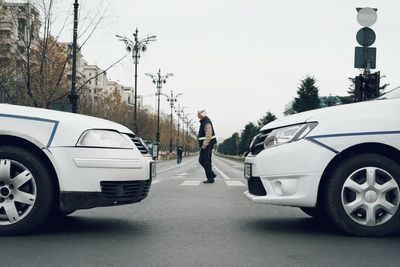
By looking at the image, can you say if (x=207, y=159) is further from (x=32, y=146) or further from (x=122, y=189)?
(x=32, y=146)

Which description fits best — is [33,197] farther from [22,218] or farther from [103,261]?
[103,261]

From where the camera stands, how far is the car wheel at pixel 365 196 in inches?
176

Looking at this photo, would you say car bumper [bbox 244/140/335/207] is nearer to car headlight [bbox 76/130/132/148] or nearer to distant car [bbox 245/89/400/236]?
distant car [bbox 245/89/400/236]

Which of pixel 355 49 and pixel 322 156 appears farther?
pixel 355 49

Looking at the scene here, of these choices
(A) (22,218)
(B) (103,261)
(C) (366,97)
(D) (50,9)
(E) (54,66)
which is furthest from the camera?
(E) (54,66)

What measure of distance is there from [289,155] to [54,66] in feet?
64.5

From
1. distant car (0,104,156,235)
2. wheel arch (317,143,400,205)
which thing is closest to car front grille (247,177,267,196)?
wheel arch (317,143,400,205)

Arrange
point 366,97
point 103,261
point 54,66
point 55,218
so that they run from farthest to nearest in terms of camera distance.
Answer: point 54,66 → point 366,97 → point 55,218 → point 103,261

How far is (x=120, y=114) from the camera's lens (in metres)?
55.4

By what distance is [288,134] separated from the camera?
188 inches

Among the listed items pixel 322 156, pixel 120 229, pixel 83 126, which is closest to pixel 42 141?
pixel 83 126

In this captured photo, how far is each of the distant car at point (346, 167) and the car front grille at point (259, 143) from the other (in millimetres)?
366

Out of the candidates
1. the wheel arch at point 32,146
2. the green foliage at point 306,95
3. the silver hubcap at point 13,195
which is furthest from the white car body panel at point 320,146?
the green foliage at point 306,95

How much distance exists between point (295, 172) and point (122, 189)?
163cm
